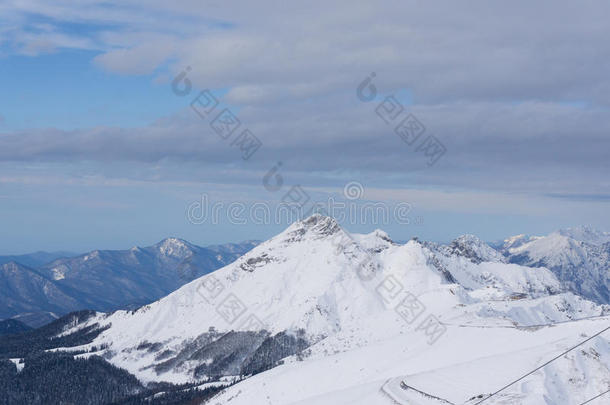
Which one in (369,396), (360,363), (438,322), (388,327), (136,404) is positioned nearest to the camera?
(369,396)

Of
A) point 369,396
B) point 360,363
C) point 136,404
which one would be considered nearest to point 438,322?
point 360,363

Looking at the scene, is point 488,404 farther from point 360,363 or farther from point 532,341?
point 360,363

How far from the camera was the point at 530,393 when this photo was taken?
67.1 meters

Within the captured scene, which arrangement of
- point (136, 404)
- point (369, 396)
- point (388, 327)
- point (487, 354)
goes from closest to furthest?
point (369, 396) < point (487, 354) < point (388, 327) < point (136, 404)

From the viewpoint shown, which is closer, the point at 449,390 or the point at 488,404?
the point at 488,404

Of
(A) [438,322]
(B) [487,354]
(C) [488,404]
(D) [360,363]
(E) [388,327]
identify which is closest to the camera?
(C) [488,404]

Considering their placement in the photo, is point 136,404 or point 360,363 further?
point 136,404

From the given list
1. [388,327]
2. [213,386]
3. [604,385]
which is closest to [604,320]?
[604,385]

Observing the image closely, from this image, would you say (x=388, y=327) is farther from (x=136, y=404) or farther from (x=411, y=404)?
(x=411, y=404)

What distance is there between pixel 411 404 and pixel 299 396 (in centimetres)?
3215

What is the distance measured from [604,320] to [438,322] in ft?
131

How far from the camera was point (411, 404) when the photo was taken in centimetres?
7238

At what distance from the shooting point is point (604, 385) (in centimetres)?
7238

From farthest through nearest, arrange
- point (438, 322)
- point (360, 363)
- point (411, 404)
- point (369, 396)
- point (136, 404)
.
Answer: point (136, 404), point (438, 322), point (360, 363), point (369, 396), point (411, 404)
